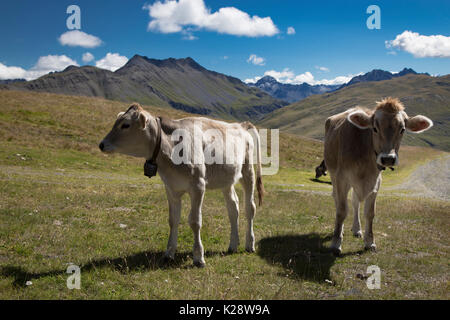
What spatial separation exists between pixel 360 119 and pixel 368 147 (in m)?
0.84

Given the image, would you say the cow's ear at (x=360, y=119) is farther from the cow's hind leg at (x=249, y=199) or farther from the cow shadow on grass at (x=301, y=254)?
the cow shadow on grass at (x=301, y=254)

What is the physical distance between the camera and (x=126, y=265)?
309 inches

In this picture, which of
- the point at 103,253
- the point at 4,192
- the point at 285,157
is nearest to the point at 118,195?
the point at 4,192

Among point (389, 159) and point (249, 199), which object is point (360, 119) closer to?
point (389, 159)

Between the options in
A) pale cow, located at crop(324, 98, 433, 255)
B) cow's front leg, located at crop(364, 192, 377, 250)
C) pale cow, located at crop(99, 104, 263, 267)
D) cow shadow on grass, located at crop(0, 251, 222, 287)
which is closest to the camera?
cow shadow on grass, located at crop(0, 251, 222, 287)

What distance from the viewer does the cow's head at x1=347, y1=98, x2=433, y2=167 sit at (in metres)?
Result: 8.21

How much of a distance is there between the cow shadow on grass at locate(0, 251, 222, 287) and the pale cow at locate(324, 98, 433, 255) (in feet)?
13.9

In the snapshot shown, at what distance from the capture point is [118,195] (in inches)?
666

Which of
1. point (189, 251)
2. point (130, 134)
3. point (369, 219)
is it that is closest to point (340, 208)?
point (369, 219)

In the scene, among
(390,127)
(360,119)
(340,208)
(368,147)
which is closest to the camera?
(390,127)

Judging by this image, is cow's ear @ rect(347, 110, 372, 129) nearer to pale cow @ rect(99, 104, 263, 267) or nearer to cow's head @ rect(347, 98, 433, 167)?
cow's head @ rect(347, 98, 433, 167)

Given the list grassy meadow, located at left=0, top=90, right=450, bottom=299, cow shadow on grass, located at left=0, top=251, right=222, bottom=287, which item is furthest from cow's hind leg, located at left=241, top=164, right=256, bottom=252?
cow shadow on grass, located at left=0, top=251, right=222, bottom=287

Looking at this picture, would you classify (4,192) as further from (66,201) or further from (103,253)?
(103,253)
